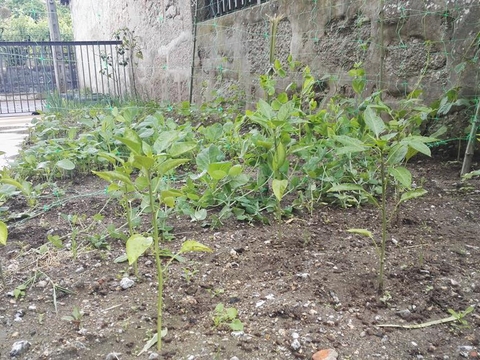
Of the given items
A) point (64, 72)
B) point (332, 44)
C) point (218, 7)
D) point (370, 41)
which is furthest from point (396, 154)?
point (64, 72)

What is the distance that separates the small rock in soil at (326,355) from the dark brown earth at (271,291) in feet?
0.06

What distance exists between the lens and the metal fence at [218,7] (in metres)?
4.64

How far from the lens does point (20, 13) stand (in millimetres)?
29594

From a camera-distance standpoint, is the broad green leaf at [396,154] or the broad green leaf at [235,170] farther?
the broad green leaf at [235,170]

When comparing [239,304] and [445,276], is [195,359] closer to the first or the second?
[239,304]

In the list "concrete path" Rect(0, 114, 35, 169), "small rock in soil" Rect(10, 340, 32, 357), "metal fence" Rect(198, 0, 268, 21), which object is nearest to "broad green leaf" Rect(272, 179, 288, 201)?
"small rock in soil" Rect(10, 340, 32, 357)

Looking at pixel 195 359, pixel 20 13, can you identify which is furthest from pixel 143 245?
pixel 20 13

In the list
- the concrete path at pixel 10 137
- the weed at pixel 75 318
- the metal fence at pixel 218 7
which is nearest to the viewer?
the weed at pixel 75 318

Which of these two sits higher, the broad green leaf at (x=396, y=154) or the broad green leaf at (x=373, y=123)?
the broad green leaf at (x=373, y=123)

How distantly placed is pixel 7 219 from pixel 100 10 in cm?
969

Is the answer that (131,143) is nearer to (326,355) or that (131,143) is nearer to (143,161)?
(143,161)

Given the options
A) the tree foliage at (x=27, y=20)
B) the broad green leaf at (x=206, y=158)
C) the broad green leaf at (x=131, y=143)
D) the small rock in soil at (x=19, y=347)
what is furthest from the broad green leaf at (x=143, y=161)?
the tree foliage at (x=27, y=20)

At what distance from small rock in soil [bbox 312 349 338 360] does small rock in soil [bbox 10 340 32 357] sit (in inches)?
29.0

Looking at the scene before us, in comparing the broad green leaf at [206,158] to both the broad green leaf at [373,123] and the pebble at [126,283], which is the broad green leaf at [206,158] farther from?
the broad green leaf at [373,123]
